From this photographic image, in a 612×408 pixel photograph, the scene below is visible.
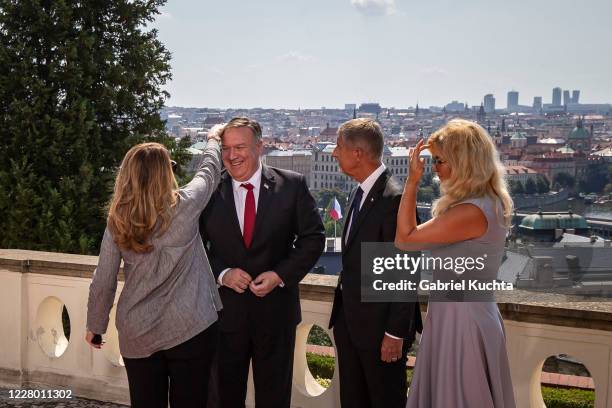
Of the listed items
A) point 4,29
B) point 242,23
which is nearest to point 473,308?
point 4,29

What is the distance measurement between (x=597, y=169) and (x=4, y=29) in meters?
96.5

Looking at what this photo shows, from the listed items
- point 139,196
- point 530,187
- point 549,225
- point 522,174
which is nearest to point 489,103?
point 522,174

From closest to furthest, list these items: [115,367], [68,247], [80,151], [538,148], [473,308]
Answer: [473,308], [115,367], [68,247], [80,151], [538,148]

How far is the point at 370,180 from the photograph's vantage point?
124 inches

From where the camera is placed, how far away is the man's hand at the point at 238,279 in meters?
3.24

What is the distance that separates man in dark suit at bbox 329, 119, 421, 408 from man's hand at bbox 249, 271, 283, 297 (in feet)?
0.90

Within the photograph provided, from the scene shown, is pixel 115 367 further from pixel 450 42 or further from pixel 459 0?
pixel 459 0

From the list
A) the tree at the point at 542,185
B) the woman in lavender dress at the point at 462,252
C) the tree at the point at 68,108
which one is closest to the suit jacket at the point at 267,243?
the woman in lavender dress at the point at 462,252

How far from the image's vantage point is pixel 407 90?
18525 centimetres

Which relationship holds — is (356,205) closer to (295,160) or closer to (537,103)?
(295,160)

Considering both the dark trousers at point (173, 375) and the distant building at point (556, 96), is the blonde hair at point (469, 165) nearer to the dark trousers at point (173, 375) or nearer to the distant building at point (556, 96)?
the dark trousers at point (173, 375)

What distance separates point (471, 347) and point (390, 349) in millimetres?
381

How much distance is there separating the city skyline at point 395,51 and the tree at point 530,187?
6613 cm

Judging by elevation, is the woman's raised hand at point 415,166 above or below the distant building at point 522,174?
above
